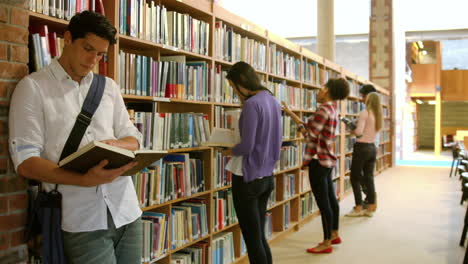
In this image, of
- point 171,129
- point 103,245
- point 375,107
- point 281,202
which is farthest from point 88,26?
point 375,107

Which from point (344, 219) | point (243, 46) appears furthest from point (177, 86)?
point (344, 219)

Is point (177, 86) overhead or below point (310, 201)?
overhead

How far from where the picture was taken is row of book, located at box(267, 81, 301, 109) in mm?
4766

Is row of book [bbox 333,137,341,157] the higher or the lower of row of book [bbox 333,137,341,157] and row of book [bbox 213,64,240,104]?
the lower

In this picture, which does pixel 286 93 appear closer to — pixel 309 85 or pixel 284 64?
pixel 284 64

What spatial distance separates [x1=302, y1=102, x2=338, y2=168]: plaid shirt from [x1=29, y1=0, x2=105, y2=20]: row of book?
243cm

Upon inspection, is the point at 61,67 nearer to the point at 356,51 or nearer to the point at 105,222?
the point at 105,222

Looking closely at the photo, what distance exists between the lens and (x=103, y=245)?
165 cm

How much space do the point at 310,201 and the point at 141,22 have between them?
386cm

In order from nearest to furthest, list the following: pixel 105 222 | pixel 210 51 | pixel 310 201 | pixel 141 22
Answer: pixel 105 222 < pixel 141 22 < pixel 210 51 < pixel 310 201

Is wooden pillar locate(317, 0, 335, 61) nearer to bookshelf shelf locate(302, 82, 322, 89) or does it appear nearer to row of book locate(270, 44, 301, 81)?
bookshelf shelf locate(302, 82, 322, 89)

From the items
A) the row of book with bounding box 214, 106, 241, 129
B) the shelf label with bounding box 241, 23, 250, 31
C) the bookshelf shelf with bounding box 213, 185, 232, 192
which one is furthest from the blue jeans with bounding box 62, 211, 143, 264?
the shelf label with bounding box 241, 23, 250, 31

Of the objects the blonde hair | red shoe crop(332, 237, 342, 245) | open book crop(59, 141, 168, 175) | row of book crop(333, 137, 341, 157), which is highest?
the blonde hair

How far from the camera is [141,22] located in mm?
2723
